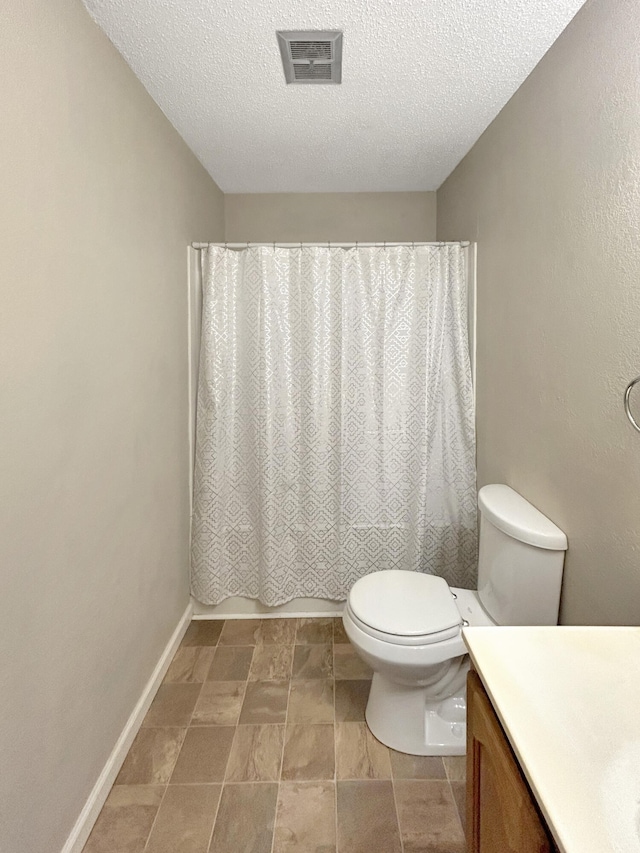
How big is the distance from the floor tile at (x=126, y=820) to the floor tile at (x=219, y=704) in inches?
12.0

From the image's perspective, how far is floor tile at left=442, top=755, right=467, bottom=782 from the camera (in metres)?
1.56

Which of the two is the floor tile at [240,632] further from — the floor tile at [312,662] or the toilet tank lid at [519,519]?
the toilet tank lid at [519,519]

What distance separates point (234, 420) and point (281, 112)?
4.27 ft

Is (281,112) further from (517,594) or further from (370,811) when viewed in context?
(370,811)

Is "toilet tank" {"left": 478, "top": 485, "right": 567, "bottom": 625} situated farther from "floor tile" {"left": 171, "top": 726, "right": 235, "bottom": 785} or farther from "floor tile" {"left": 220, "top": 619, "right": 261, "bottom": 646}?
"floor tile" {"left": 220, "top": 619, "right": 261, "bottom": 646}

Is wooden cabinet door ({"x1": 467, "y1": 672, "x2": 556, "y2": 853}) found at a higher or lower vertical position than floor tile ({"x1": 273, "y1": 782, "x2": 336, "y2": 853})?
higher

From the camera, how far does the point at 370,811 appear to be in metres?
1.44

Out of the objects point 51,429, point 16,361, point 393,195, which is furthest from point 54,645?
point 393,195

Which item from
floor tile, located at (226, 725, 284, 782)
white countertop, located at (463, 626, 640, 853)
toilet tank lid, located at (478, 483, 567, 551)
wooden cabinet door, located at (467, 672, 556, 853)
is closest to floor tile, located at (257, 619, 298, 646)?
floor tile, located at (226, 725, 284, 782)

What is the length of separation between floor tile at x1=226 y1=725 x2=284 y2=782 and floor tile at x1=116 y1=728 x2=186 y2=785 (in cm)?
20

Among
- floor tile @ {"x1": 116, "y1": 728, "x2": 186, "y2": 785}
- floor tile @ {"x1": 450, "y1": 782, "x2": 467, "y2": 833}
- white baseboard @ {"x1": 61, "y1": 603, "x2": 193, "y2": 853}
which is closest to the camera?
white baseboard @ {"x1": 61, "y1": 603, "x2": 193, "y2": 853}

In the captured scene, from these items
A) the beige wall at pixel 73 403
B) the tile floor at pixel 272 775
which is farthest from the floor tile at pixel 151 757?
the beige wall at pixel 73 403

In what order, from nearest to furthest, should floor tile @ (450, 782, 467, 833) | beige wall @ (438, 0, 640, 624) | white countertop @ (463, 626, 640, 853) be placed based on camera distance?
white countertop @ (463, 626, 640, 853) < beige wall @ (438, 0, 640, 624) < floor tile @ (450, 782, 467, 833)

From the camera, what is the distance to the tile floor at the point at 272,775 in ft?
4.47
